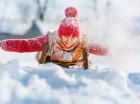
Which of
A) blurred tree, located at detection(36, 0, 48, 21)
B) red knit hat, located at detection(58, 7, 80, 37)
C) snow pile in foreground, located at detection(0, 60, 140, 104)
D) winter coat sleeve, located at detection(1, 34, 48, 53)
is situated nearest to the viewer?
snow pile in foreground, located at detection(0, 60, 140, 104)

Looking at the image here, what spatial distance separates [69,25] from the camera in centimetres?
242

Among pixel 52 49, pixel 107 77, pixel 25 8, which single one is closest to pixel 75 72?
pixel 107 77

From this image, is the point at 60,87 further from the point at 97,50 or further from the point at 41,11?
the point at 41,11

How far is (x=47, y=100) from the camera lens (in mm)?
1187

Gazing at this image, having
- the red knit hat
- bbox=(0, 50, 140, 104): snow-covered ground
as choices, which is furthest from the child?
bbox=(0, 50, 140, 104): snow-covered ground

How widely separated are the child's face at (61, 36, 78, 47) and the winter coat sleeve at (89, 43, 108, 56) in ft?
0.55

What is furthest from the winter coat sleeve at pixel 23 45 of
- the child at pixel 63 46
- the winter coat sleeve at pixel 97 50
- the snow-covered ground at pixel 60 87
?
the snow-covered ground at pixel 60 87

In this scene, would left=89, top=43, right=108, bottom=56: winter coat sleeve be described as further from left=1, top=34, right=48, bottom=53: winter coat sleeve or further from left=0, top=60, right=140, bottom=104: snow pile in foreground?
left=0, top=60, right=140, bottom=104: snow pile in foreground

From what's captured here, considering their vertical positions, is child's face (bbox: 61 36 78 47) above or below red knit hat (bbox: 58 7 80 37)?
below

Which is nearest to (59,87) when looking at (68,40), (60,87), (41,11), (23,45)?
(60,87)

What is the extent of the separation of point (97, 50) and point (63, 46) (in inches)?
10.0

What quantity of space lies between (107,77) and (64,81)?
143 millimetres

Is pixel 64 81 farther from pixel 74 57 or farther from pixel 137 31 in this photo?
pixel 137 31

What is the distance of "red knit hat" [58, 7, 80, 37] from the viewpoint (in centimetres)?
238
